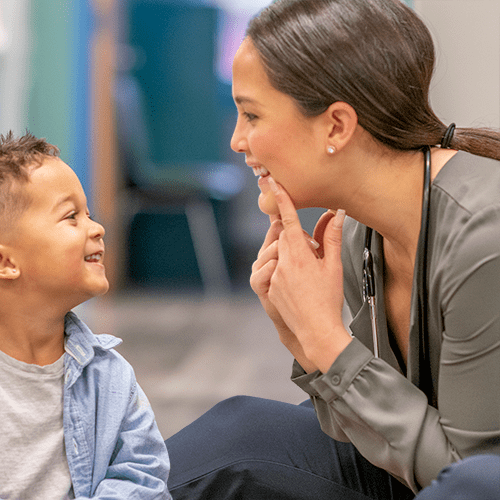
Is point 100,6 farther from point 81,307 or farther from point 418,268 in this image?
point 418,268

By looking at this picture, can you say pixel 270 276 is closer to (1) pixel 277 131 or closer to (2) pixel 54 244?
(1) pixel 277 131

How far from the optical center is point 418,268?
1012 millimetres

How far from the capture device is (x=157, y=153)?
14.3 feet

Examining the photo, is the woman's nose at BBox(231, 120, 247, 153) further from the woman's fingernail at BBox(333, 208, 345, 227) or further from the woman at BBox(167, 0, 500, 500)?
the woman's fingernail at BBox(333, 208, 345, 227)

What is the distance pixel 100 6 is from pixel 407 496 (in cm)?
364

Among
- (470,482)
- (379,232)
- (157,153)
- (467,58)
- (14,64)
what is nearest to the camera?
(470,482)

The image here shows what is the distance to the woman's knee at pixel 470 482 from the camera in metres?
0.74

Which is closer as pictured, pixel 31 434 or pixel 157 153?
pixel 31 434

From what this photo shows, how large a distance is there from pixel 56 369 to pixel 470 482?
0.63 meters

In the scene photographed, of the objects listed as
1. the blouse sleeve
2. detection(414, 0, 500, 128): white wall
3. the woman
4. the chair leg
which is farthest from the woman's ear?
the chair leg

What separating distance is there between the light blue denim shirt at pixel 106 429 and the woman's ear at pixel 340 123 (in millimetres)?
479

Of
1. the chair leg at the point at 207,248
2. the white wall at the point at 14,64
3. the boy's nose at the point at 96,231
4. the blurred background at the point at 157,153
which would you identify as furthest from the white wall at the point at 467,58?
the chair leg at the point at 207,248

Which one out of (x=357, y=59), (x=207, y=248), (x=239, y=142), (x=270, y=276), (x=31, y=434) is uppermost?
(x=357, y=59)

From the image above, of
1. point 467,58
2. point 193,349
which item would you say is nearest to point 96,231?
point 467,58
